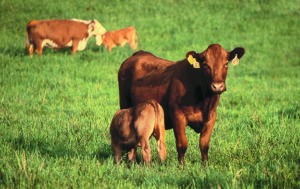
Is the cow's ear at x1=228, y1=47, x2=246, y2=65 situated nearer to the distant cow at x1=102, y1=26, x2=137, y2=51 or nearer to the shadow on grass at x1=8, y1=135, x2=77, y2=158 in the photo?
the shadow on grass at x1=8, y1=135, x2=77, y2=158

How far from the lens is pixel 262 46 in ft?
65.2

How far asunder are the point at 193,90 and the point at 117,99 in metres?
5.54

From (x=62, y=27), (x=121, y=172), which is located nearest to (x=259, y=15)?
(x=62, y=27)

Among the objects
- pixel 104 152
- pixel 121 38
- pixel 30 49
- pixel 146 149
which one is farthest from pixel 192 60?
pixel 121 38

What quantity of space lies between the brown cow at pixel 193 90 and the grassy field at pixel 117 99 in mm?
436

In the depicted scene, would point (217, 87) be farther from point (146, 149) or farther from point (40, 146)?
point (40, 146)

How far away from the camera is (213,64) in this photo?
5.11 metres

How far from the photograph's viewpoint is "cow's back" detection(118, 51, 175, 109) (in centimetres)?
589

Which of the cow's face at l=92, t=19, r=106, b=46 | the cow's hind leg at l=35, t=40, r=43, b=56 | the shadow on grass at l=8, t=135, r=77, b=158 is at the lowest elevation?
the shadow on grass at l=8, t=135, r=77, b=158

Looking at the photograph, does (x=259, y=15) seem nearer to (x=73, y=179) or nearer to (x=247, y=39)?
(x=247, y=39)

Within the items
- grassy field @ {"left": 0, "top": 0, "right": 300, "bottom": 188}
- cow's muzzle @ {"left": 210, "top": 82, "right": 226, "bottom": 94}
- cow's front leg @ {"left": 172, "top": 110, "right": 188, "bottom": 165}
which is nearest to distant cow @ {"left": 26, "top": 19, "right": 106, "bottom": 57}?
grassy field @ {"left": 0, "top": 0, "right": 300, "bottom": 188}

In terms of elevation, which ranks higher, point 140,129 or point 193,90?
point 193,90

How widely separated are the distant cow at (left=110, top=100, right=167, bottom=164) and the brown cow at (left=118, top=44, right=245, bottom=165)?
46cm

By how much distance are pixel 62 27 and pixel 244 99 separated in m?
8.75
